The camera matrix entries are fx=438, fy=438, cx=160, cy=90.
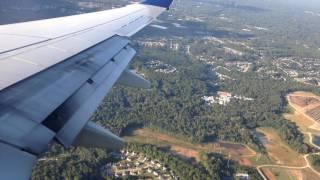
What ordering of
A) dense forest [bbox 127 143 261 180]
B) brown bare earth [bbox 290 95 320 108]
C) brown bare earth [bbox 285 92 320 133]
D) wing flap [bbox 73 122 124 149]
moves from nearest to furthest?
wing flap [bbox 73 122 124 149] → dense forest [bbox 127 143 261 180] → brown bare earth [bbox 285 92 320 133] → brown bare earth [bbox 290 95 320 108]

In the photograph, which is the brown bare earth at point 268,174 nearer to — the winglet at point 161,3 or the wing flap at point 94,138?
the winglet at point 161,3

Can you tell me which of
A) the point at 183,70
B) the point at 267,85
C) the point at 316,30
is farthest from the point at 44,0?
the point at 316,30

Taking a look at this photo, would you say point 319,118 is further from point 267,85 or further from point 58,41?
point 58,41

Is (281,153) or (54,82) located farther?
(281,153)

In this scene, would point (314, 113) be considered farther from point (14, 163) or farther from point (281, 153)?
point (14, 163)

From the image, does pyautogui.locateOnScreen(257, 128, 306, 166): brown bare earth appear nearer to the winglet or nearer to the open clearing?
the open clearing

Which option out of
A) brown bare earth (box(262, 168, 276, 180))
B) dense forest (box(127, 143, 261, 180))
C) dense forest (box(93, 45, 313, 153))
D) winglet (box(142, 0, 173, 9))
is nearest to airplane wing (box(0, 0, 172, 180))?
winglet (box(142, 0, 173, 9))

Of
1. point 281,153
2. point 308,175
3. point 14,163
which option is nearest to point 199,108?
point 281,153
